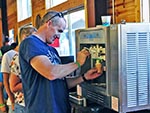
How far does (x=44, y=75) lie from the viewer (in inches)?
73.3

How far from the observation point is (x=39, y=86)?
1.98 metres

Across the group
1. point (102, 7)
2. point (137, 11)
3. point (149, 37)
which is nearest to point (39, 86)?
point (149, 37)

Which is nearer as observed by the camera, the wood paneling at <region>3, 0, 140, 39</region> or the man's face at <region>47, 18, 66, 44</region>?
the man's face at <region>47, 18, 66, 44</region>

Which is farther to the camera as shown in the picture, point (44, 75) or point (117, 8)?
point (117, 8)

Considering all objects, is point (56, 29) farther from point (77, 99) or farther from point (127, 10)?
point (127, 10)

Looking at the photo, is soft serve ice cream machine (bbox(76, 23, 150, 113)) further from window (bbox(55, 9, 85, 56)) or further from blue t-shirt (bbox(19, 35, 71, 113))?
window (bbox(55, 9, 85, 56))

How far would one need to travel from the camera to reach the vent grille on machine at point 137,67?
5.49 feet

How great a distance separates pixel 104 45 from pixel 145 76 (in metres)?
0.31

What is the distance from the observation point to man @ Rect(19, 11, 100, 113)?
1.89 metres

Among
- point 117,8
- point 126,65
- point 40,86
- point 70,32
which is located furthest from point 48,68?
point 70,32

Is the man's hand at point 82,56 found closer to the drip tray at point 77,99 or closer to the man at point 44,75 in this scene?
the man at point 44,75

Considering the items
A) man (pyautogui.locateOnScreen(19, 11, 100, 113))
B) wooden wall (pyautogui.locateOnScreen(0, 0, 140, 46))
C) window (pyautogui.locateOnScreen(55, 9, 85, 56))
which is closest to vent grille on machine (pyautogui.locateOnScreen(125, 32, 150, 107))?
man (pyautogui.locateOnScreen(19, 11, 100, 113))

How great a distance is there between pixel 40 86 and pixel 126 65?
638 millimetres

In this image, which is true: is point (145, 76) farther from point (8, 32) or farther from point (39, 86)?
point (8, 32)
